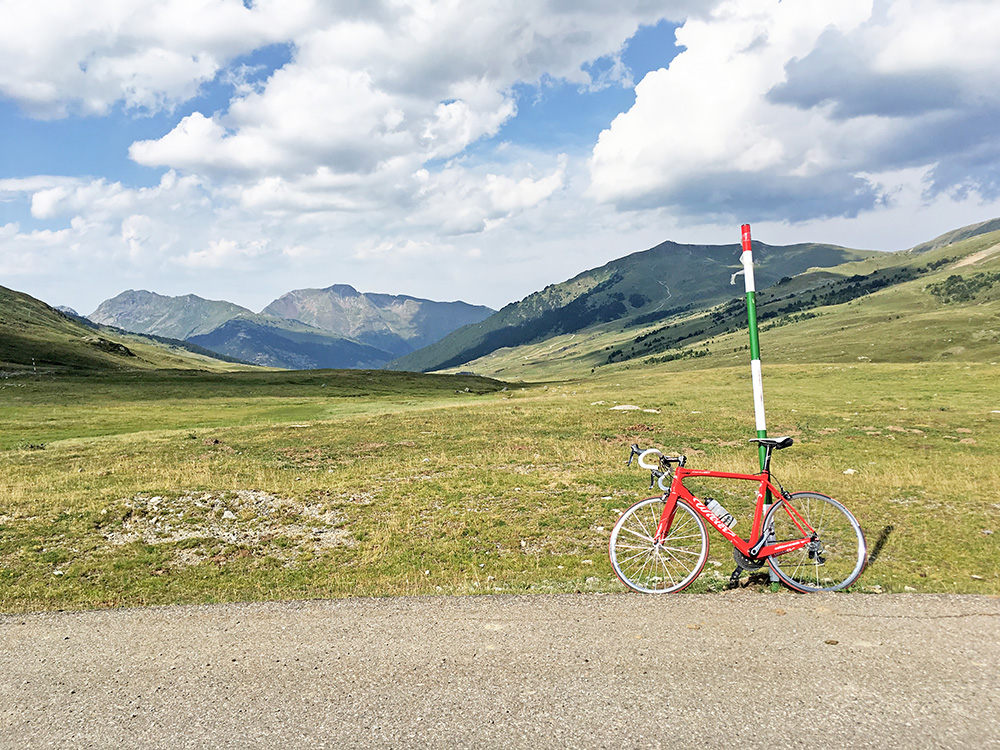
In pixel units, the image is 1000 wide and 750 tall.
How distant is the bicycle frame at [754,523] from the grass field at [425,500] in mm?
976

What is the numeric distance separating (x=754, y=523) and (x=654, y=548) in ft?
6.36

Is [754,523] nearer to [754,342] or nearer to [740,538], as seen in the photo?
[740,538]

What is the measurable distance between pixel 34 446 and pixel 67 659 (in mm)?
35683

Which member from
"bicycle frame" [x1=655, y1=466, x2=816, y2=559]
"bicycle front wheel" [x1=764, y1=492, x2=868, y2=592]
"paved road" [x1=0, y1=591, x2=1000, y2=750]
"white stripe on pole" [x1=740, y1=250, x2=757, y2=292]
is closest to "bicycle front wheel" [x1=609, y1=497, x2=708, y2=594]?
"bicycle frame" [x1=655, y1=466, x2=816, y2=559]

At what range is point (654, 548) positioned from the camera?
36.3ft

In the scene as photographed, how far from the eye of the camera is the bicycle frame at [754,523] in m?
10.4

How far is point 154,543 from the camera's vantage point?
1548 centimetres

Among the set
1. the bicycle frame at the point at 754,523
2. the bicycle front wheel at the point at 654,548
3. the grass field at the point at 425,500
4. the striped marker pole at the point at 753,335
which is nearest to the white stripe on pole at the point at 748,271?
the striped marker pole at the point at 753,335

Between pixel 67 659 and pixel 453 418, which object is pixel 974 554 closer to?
pixel 67 659

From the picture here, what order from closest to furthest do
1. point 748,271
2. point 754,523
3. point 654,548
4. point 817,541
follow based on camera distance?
1. point 817,541
2. point 754,523
3. point 654,548
4. point 748,271

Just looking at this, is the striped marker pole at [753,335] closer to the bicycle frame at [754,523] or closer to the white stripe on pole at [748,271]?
the white stripe on pole at [748,271]

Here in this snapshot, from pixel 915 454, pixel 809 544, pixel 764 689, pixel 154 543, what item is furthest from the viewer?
pixel 915 454

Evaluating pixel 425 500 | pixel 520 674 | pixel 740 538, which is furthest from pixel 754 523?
pixel 425 500

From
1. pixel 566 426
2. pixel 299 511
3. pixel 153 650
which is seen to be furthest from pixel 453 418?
pixel 153 650
